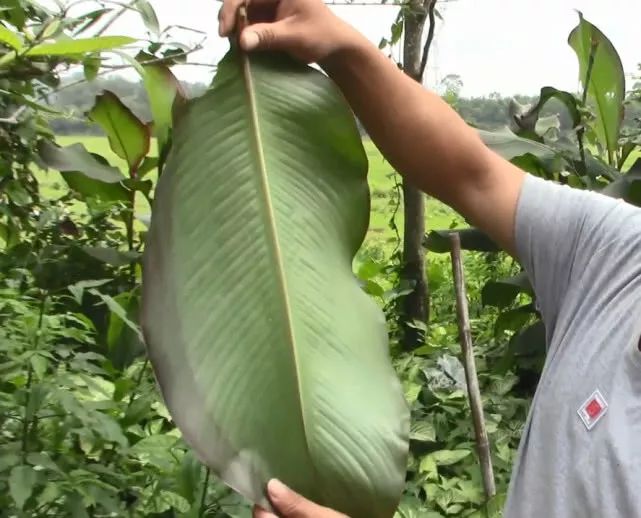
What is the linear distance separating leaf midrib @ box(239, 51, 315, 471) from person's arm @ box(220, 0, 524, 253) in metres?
0.09

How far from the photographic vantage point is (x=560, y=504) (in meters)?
0.53

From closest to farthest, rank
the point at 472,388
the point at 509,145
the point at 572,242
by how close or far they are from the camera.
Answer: the point at 572,242 < the point at 472,388 < the point at 509,145

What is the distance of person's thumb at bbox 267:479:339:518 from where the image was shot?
1.43 ft

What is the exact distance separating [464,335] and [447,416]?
1.26 ft

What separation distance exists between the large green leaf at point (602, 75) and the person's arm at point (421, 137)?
82 cm

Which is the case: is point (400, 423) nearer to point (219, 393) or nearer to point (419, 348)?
point (219, 393)

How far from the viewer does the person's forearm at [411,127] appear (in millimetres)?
654

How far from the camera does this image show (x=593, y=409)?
53cm

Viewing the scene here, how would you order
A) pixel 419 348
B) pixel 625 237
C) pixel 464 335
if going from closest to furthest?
pixel 625 237
pixel 464 335
pixel 419 348

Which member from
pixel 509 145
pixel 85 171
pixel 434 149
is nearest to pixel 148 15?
pixel 434 149

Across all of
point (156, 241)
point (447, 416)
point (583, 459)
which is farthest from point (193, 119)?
point (447, 416)

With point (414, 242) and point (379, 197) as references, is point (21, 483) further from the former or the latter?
point (379, 197)

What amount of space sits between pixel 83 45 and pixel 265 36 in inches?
4.7

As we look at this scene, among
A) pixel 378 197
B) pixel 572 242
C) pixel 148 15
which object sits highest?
pixel 148 15
